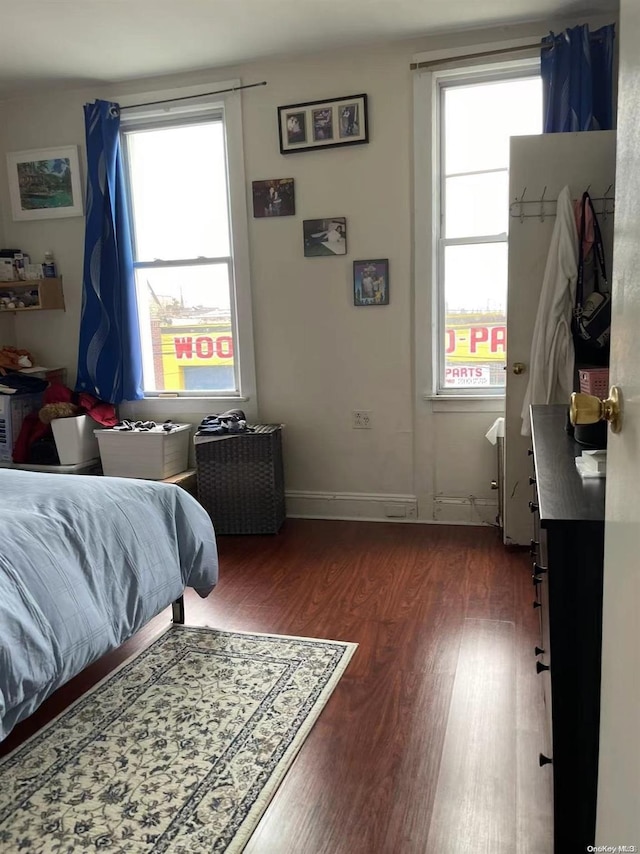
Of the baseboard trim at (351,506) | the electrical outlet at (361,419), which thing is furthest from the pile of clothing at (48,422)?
the electrical outlet at (361,419)

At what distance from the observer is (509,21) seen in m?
3.23

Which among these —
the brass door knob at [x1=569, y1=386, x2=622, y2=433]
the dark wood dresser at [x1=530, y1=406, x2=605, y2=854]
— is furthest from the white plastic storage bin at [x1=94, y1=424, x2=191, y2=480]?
the brass door knob at [x1=569, y1=386, x2=622, y2=433]

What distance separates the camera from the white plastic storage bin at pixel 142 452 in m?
3.82

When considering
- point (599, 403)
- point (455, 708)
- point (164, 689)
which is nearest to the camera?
point (599, 403)

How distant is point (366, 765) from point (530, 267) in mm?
2300

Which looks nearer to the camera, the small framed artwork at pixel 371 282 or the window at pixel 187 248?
the small framed artwork at pixel 371 282

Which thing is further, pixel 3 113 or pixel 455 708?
pixel 3 113

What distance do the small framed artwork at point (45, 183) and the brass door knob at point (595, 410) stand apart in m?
3.89

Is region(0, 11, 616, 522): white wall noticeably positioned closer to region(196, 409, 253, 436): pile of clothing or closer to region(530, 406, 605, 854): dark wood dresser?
region(196, 409, 253, 436): pile of clothing

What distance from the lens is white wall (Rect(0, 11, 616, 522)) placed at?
3541mm

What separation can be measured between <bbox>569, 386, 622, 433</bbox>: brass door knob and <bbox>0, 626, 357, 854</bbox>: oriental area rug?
4.10 ft

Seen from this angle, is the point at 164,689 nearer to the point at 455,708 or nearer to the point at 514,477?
the point at 455,708

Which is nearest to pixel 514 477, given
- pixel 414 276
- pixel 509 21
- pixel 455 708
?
pixel 414 276

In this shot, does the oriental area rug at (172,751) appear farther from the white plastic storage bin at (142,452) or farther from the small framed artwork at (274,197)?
the small framed artwork at (274,197)
